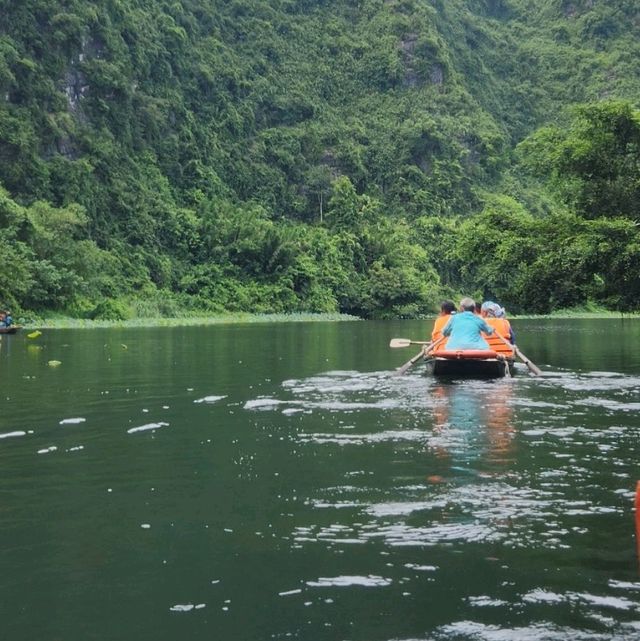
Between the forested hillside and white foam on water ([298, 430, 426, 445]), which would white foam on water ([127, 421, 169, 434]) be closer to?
white foam on water ([298, 430, 426, 445])

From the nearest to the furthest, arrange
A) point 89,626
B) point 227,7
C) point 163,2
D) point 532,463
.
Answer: point 89,626, point 532,463, point 163,2, point 227,7

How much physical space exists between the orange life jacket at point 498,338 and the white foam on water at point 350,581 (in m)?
12.3

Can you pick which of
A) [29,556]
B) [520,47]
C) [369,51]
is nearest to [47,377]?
[29,556]

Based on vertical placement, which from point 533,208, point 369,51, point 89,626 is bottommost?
point 89,626

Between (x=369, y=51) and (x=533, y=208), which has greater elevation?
(x=369, y=51)

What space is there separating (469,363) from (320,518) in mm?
10086

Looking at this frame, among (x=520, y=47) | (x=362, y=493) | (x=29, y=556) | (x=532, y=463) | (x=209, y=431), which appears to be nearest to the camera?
(x=29, y=556)

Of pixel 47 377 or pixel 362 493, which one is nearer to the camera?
pixel 362 493

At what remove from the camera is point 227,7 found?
121062 millimetres

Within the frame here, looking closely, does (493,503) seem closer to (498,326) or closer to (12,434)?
(12,434)

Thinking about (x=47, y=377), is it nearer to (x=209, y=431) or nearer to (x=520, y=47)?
(x=209, y=431)

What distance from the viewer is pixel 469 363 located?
1609 cm

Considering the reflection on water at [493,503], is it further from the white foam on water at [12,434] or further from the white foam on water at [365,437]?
the white foam on water at [12,434]

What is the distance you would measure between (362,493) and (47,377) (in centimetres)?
1170
